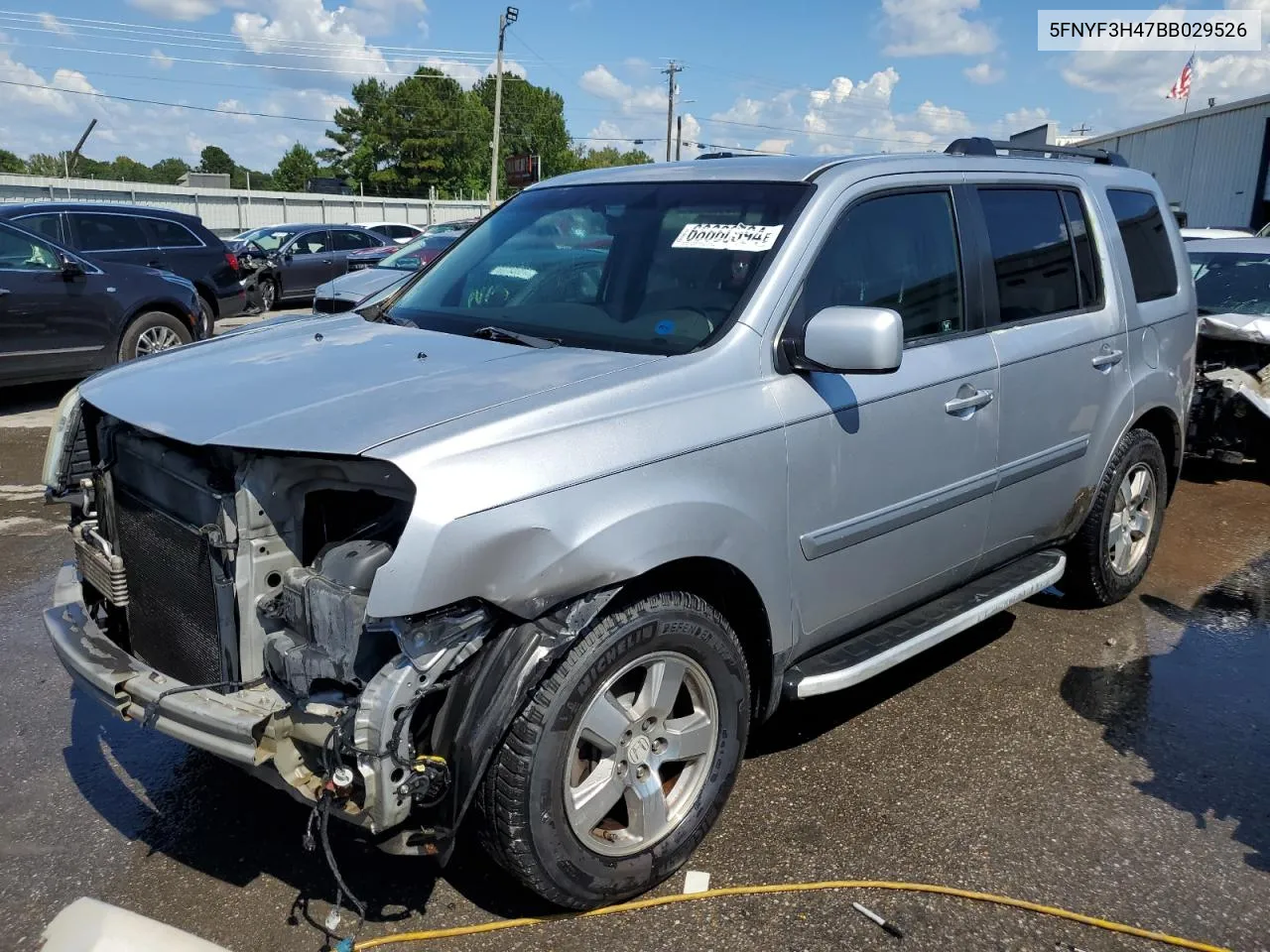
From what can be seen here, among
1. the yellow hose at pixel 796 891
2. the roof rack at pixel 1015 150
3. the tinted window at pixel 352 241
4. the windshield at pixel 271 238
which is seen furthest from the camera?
the tinted window at pixel 352 241

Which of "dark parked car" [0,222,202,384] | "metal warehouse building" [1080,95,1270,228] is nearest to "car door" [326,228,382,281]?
"dark parked car" [0,222,202,384]

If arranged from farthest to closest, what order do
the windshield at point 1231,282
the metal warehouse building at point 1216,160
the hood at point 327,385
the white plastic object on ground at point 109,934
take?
the metal warehouse building at point 1216,160 < the windshield at point 1231,282 < the hood at point 327,385 < the white plastic object on ground at point 109,934

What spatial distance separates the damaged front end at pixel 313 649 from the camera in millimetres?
2303

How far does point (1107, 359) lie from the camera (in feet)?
14.2

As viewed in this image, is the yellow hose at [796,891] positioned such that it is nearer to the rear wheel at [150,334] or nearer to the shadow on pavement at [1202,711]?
the shadow on pavement at [1202,711]

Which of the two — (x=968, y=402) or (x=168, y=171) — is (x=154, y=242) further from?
(x=168, y=171)

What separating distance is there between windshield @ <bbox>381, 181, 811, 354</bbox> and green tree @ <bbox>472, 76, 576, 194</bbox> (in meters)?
91.2

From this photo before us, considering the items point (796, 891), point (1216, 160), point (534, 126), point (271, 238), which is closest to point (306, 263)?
point (271, 238)

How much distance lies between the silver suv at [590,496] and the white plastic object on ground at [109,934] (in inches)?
15.7

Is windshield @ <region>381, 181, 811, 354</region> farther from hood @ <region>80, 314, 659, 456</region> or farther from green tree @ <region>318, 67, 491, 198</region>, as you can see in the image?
green tree @ <region>318, 67, 491, 198</region>

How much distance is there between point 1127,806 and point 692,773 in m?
1.48

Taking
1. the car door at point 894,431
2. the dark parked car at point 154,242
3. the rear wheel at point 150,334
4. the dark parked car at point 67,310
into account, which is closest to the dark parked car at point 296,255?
the dark parked car at point 154,242

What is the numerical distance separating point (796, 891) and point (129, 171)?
120m

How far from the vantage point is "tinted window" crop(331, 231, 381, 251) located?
65.7 ft
